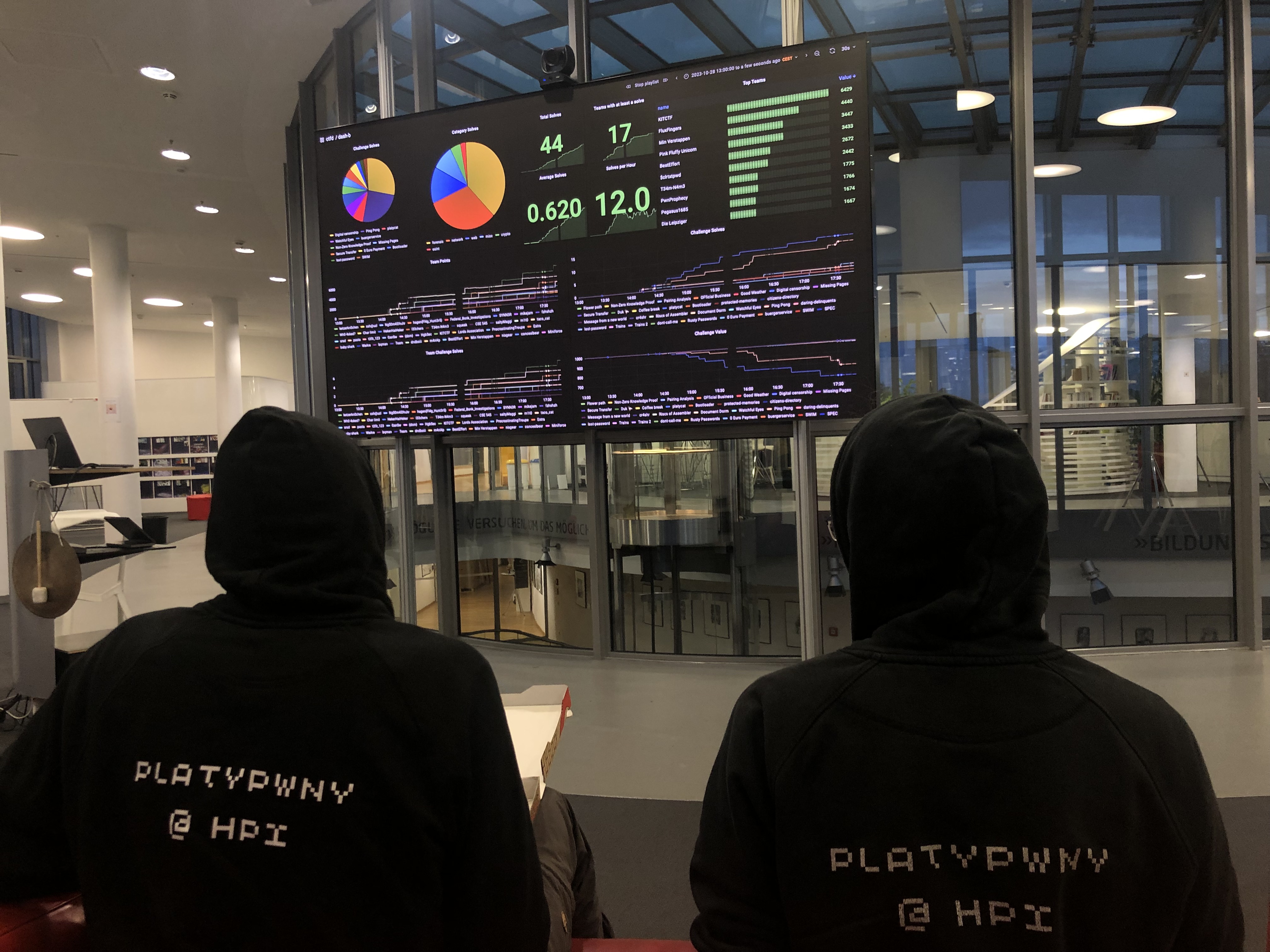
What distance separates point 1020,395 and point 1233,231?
4.66ft

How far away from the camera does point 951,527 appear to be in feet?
2.91

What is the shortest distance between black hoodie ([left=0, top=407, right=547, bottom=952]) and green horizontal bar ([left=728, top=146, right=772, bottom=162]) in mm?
2947

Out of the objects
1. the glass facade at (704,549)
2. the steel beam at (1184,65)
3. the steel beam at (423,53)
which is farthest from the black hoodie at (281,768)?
the steel beam at (1184,65)

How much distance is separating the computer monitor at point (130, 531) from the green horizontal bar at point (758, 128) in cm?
351

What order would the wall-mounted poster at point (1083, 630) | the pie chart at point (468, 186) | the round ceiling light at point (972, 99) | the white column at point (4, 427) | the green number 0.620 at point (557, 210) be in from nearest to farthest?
the green number 0.620 at point (557, 210), the pie chart at point (468, 186), the round ceiling light at point (972, 99), the wall-mounted poster at point (1083, 630), the white column at point (4, 427)

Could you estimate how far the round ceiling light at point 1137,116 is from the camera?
4.48 metres

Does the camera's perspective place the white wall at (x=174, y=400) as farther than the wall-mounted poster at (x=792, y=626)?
Yes

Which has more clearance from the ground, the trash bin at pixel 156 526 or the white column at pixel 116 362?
the white column at pixel 116 362

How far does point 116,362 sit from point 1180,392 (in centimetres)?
1087

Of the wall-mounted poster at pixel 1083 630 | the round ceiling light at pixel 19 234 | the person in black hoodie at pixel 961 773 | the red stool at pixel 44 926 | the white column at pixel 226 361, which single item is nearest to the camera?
the person in black hoodie at pixel 961 773

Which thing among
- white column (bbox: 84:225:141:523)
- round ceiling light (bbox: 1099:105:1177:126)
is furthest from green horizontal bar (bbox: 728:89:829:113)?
white column (bbox: 84:225:141:523)

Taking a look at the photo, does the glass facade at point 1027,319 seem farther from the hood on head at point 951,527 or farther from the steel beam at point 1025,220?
the hood on head at point 951,527

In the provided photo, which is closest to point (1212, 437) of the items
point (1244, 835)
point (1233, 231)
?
point (1233, 231)

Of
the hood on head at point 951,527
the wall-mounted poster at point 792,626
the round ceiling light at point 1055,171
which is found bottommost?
the wall-mounted poster at point 792,626
